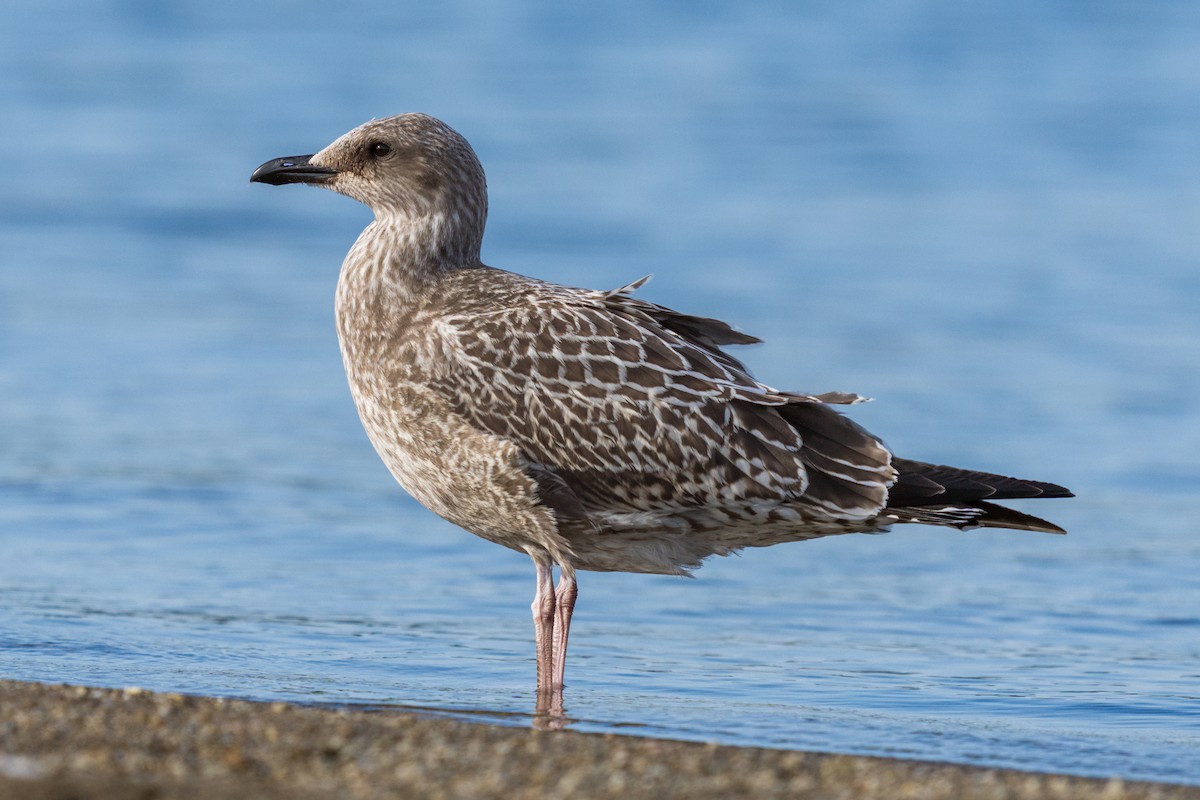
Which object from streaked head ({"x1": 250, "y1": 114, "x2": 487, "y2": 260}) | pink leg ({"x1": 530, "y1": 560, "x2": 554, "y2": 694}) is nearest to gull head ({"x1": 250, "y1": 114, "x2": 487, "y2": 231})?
streaked head ({"x1": 250, "y1": 114, "x2": 487, "y2": 260})

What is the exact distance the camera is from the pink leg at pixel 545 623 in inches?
323

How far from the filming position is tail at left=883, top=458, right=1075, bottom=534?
7.88 m

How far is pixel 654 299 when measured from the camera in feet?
56.8

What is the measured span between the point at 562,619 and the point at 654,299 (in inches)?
367

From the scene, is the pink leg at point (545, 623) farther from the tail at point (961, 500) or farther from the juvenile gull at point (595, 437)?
the tail at point (961, 500)

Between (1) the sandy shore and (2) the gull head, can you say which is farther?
(2) the gull head

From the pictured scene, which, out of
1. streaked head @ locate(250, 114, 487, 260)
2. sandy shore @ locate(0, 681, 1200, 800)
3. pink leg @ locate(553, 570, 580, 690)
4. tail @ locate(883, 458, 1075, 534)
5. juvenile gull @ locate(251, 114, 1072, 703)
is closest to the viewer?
sandy shore @ locate(0, 681, 1200, 800)

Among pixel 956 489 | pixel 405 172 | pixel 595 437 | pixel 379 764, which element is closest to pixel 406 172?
pixel 405 172

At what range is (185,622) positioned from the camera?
9.45 meters

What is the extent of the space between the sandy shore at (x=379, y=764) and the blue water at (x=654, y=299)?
1198 millimetres

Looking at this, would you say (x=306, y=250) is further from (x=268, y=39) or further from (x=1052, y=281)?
(x=268, y=39)

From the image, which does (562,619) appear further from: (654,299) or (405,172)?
(654,299)

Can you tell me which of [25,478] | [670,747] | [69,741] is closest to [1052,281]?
[25,478]

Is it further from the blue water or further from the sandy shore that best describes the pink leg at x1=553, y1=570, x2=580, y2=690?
the sandy shore
